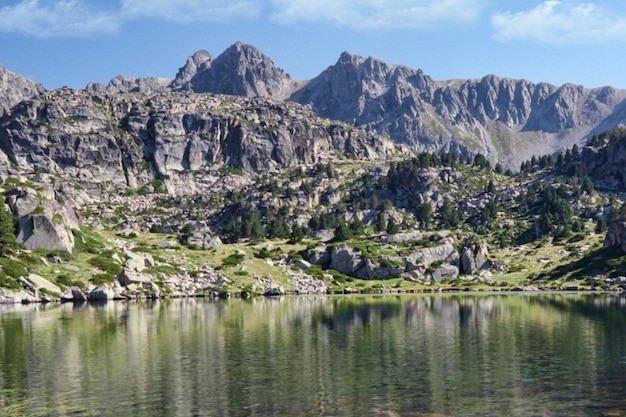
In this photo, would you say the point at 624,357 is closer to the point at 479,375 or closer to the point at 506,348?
the point at 506,348

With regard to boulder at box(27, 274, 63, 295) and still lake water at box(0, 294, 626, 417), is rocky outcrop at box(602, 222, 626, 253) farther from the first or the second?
boulder at box(27, 274, 63, 295)

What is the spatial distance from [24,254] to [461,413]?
453ft

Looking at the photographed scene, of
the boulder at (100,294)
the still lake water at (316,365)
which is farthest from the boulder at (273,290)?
the still lake water at (316,365)

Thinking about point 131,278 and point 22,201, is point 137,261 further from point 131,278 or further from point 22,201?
point 22,201

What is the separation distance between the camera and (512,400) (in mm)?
39562

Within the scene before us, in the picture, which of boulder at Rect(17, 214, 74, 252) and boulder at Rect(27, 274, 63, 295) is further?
boulder at Rect(17, 214, 74, 252)

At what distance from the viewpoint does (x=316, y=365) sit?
53781mm

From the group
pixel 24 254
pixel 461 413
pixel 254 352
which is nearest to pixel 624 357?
pixel 461 413

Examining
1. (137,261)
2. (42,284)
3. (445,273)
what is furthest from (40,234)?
(445,273)

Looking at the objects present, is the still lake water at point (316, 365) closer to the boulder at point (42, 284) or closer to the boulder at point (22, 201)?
the boulder at point (42, 284)

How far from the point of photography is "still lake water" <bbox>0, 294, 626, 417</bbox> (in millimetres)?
39031

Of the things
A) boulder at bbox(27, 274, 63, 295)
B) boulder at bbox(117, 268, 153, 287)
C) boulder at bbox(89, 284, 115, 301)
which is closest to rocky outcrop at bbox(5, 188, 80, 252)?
boulder at bbox(117, 268, 153, 287)

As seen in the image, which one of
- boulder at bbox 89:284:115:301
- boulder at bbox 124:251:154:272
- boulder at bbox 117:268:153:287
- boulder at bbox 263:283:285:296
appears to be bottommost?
boulder at bbox 263:283:285:296

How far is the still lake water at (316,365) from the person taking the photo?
128 ft
